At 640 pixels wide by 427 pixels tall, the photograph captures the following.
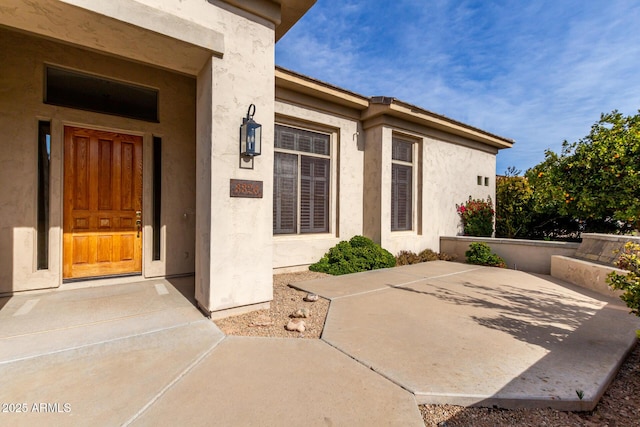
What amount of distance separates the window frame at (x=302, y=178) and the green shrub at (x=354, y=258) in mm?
601

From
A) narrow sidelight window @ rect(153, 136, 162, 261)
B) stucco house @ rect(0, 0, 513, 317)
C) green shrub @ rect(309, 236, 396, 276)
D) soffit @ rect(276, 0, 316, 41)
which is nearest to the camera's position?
stucco house @ rect(0, 0, 513, 317)

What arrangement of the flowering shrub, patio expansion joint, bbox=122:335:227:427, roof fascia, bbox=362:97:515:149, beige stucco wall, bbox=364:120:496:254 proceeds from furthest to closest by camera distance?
the flowering shrub → beige stucco wall, bbox=364:120:496:254 → roof fascia, bbox=362:97:515:149 → patio expansion joint, bbox=122:335:227:427

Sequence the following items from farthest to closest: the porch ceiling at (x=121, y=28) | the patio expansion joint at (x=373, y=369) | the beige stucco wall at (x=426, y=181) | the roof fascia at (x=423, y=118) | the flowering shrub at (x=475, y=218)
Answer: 1. the flowering shrub at (x=475, y=218)
2. the beige stucco wall at (x=426, y=181)
3. the roof fascia at (x=423, y=118)
4. the porch ceiling at (x=121, y=28)
5. the patio expansion joint at (x=373, y=369)

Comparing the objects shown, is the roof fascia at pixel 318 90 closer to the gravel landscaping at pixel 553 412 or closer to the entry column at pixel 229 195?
the entry column at pixel 229 195

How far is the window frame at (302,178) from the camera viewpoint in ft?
20.3

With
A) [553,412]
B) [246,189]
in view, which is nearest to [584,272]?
[553,412]

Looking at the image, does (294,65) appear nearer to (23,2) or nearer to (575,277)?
(23,2)

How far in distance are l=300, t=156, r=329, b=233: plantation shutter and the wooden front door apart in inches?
129

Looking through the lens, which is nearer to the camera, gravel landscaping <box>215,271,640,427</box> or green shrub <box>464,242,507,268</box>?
gravel landscaping <box>215,271,640,427</box>

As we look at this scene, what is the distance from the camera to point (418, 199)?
835 cm

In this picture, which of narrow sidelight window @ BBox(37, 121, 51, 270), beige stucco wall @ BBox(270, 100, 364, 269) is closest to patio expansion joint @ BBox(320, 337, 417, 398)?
beige stucco wall @ BBox(270, 100, 364, 269)


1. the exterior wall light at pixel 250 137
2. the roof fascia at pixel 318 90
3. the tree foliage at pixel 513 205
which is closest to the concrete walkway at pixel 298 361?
the exterior wall light at pixel 250 137

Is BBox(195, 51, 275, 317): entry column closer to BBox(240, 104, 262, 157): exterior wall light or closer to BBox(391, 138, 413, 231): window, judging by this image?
BBox(240, 104, 262, 157): exterior wall light

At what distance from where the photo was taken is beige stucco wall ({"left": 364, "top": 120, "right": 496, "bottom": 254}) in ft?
Answer: 23.5
